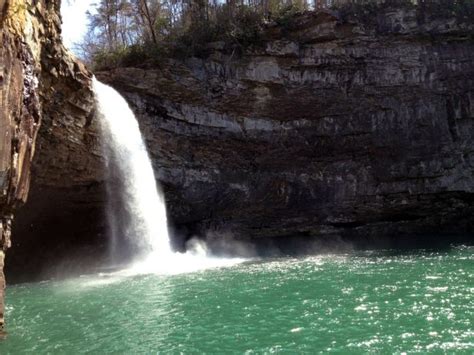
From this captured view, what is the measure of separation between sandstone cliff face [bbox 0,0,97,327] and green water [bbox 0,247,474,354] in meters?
1.64

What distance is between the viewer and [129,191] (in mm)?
18312

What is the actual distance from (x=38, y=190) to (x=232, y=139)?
8.71 metres

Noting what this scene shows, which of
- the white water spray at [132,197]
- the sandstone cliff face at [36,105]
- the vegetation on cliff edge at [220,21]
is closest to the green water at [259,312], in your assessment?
the sandstone cliff face at [36,105]

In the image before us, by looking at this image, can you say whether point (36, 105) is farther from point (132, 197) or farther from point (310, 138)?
point (310, 138)

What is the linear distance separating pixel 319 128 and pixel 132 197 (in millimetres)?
9434

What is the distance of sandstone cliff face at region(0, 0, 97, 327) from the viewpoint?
7918 millimetres

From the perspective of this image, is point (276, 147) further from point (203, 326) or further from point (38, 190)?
point (203, 326)

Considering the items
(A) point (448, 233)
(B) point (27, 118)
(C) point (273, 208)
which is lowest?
(A) point (448, 233)

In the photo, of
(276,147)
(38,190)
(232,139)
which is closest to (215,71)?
(232,139)

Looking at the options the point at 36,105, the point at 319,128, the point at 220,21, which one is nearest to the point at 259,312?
the point at 36,105

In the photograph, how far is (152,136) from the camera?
19.8 m

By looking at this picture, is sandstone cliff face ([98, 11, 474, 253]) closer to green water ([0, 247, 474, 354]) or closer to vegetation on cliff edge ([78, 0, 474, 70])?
vegetation on cliff edge ([78, 0, 474, 70])

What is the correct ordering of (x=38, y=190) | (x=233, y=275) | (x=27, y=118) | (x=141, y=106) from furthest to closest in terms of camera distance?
(x=141, y=106)
(x=38, y=190)
(x=233, y=275)
(x=27, y=118)

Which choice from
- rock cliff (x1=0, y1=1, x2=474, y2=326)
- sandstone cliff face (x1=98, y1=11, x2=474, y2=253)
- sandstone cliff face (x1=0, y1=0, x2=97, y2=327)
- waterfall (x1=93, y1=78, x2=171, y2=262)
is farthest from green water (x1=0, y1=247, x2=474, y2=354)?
sandstone cliff face (x1=98, y1=11, x2=474, y2=253)
